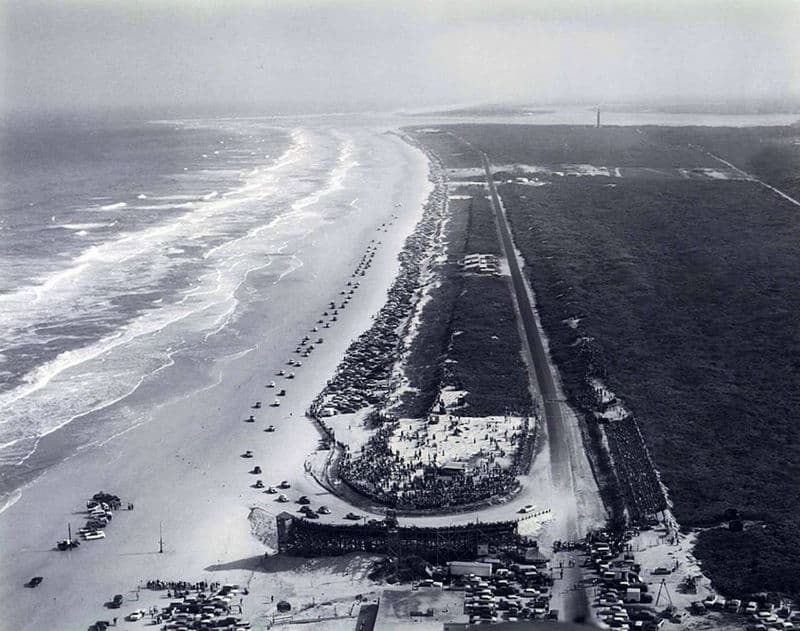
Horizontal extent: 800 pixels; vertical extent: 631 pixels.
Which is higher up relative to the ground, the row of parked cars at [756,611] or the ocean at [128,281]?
the ocean at [128,281]

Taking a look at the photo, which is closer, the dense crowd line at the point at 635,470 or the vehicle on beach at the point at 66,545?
the vehicle on beach at the point at 66,545

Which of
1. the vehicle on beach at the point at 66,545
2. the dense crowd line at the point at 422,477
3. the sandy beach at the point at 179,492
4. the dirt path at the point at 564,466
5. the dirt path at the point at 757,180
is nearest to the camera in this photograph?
the dirt path at the point at 564,466

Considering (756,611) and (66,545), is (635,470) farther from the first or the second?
(66,545)

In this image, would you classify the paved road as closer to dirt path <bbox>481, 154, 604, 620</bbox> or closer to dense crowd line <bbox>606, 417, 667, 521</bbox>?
dirt path <bbox>481, 154, 604, 620</bbox>

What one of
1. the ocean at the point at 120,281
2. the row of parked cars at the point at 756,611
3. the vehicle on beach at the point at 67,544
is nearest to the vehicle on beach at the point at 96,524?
the vehicle on beach at the point at 67,544

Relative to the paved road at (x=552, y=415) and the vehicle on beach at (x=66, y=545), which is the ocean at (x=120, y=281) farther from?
the paved road at (x=552, y=415)

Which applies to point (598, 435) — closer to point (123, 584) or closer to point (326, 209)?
point (123, 584)

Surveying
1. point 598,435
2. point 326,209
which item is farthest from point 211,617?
point 326,209

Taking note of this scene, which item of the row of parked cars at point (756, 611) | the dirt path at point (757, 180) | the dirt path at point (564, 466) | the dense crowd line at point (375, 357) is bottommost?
the row of parked cars at point (756, 611)
